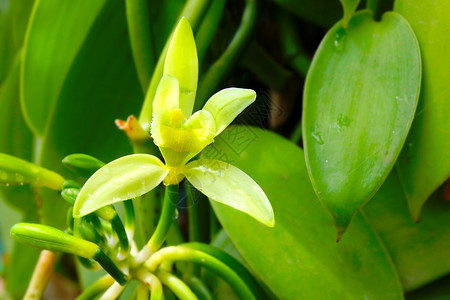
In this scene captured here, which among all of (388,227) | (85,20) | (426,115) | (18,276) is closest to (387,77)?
(426,115)

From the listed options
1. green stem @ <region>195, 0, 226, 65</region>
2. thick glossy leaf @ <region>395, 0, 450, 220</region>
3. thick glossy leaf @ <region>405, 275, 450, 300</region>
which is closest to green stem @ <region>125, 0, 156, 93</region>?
green stem @ <region>195, 0, 226, 65</region>

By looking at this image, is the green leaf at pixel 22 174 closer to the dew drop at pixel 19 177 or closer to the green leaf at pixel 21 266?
the dew drop at pixel 19 177

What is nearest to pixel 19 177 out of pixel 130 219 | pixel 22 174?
pixel 22 174

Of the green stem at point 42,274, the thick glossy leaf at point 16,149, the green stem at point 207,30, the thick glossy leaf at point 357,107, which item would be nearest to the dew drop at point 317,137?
the thick glossy leaf at point 357,107

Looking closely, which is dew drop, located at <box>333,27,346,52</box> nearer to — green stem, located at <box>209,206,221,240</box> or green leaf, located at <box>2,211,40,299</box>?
green stem, located at <box>209,206,221,240</box>

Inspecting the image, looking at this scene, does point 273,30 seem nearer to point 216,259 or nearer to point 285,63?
point 285,63

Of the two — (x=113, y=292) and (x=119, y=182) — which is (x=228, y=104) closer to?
(x=119, y=182)
